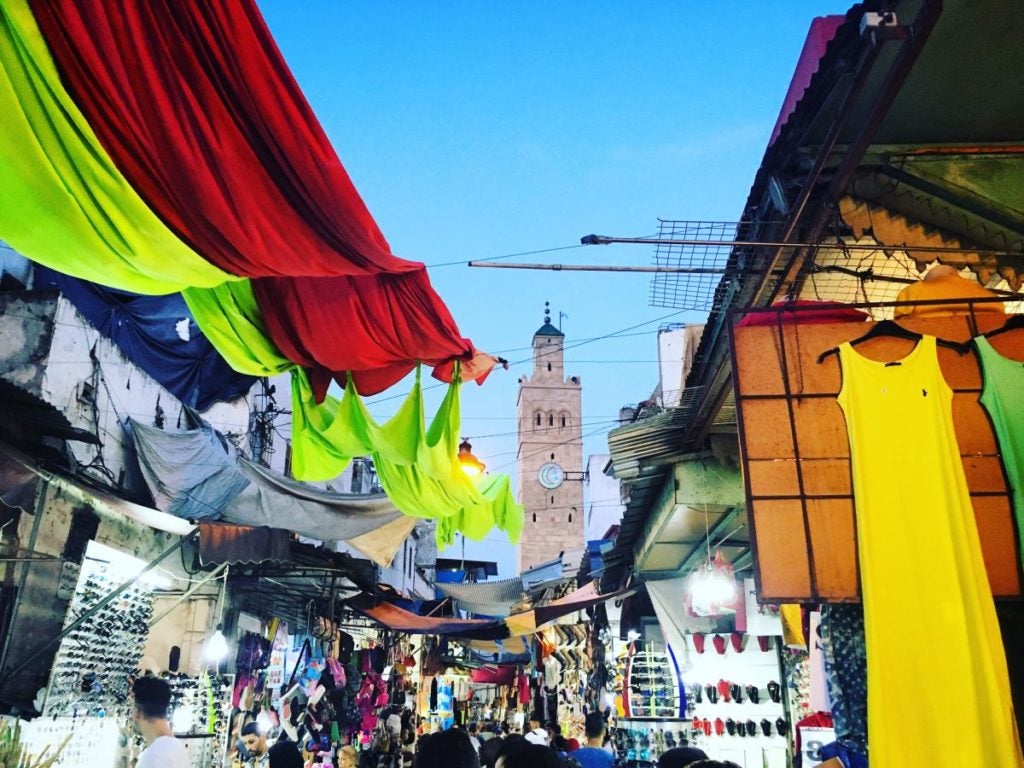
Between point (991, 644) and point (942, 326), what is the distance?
1.63 m

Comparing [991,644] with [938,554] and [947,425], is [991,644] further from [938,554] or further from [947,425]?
[947,425]

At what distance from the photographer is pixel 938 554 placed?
305 cm

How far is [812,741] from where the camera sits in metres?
4.84

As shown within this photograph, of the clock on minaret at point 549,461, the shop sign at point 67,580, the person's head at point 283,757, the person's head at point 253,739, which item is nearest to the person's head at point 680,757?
the person's head at point 283,757

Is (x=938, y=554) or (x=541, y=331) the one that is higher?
(x=541, y=331)

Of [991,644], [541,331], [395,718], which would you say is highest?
[541,331]

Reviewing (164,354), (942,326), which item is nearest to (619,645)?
(164,354)

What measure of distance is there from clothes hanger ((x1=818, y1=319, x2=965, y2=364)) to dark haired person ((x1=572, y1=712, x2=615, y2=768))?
3721 mm

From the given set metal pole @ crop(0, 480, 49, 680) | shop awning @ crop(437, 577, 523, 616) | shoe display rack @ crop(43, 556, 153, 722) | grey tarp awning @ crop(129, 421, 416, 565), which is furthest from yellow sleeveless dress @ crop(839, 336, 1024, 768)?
shop awning @ crop(437, 577, 523, 616)

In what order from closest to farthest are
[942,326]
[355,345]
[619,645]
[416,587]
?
[942,326]
[355,345]
[619,645]
[416,587]

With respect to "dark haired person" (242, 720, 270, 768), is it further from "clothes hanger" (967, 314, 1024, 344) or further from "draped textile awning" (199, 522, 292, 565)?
"clothes hanger" (967, 314, 1024, 344)

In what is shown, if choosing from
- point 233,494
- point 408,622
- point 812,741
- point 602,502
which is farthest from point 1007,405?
point 602,502

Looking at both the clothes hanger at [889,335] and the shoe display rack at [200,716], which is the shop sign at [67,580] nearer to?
the shoe display rack at [200,716]

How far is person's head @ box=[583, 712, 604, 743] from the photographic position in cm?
605
